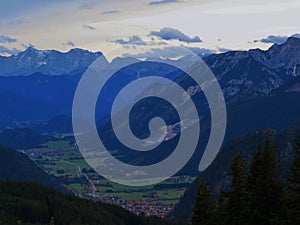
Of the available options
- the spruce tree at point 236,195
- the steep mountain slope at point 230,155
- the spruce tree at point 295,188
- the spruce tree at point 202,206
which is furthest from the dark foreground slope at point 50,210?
the spruce tree at point 295,188

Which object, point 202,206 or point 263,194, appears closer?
point 263,194

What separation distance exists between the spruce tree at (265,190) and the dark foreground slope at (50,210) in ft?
275

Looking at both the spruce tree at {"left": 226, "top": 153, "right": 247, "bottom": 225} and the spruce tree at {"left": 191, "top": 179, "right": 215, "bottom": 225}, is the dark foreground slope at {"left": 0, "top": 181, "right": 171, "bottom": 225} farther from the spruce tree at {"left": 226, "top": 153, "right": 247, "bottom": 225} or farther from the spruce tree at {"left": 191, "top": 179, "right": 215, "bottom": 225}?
the spruce tree at {"left": 226, "top": 153, "right": 247, "bottom": 225}

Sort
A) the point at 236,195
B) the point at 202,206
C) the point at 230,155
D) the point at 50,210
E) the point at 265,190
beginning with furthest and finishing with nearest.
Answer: the point at 230,155, the point at 50,210, the point at 202,206, the point at 236,195, the point at 265,190

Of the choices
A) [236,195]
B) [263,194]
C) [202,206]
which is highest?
[263,194]

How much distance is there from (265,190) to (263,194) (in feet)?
1.03

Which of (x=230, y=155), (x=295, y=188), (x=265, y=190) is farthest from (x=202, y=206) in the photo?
(x=230, y=155)

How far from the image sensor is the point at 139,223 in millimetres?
134375

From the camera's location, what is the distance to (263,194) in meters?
36.1

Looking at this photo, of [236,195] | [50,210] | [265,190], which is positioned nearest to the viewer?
[265,190]

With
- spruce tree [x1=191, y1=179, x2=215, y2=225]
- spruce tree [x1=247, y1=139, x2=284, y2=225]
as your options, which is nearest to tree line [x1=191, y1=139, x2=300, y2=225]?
spruce tree [x1=247, y1=139, x2=284, y2=225]

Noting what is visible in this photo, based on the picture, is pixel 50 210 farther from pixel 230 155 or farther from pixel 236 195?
pixel 236 195

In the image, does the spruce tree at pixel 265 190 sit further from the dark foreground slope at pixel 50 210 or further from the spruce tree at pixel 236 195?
the dark foreground slope at pixel 50 210

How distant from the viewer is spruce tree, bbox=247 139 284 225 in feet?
117
